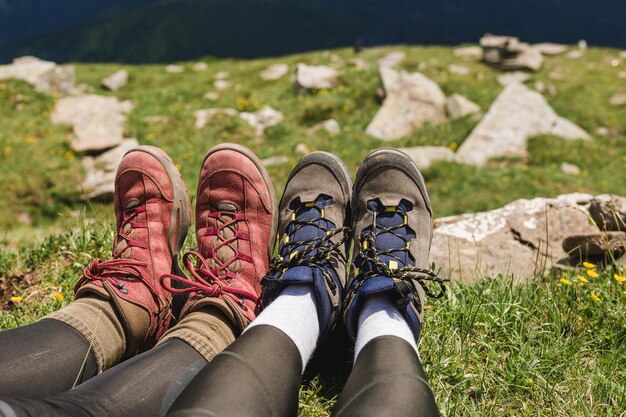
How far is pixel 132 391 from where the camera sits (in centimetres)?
199

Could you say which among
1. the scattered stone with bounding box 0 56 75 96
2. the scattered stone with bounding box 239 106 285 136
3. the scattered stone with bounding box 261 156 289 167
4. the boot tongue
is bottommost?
the scattered stone with bounding box 261 156 289 167

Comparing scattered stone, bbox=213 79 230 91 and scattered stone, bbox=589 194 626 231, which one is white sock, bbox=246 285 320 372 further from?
scattered stone, bbox=213 79 230 91

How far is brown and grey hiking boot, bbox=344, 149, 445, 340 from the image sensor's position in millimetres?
2541

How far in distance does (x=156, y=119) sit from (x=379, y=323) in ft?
41.9

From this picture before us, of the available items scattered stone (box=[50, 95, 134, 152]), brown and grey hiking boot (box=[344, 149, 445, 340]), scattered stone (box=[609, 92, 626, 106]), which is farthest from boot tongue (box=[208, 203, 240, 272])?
scattered stone (box=[609, 92, 626, 106])

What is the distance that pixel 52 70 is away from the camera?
52.8ft

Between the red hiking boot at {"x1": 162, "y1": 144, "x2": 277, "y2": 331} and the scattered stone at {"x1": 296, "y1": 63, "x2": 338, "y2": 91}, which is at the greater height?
the red hiking boot at {"x1": 162, "y1": 144, "x2": 277, "y2": 331}

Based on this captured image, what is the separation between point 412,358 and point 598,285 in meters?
1.84

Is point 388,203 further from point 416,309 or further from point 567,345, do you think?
point 567,345

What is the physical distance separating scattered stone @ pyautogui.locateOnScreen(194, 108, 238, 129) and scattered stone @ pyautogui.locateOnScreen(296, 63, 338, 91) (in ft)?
8.92

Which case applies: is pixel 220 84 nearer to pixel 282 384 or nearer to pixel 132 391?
pixel 132 391

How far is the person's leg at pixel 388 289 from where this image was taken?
1.80 metres

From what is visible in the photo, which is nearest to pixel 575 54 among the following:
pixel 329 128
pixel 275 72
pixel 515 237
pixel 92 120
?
pixel 275 72

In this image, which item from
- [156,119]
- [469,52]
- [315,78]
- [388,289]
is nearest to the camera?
[388,289]
